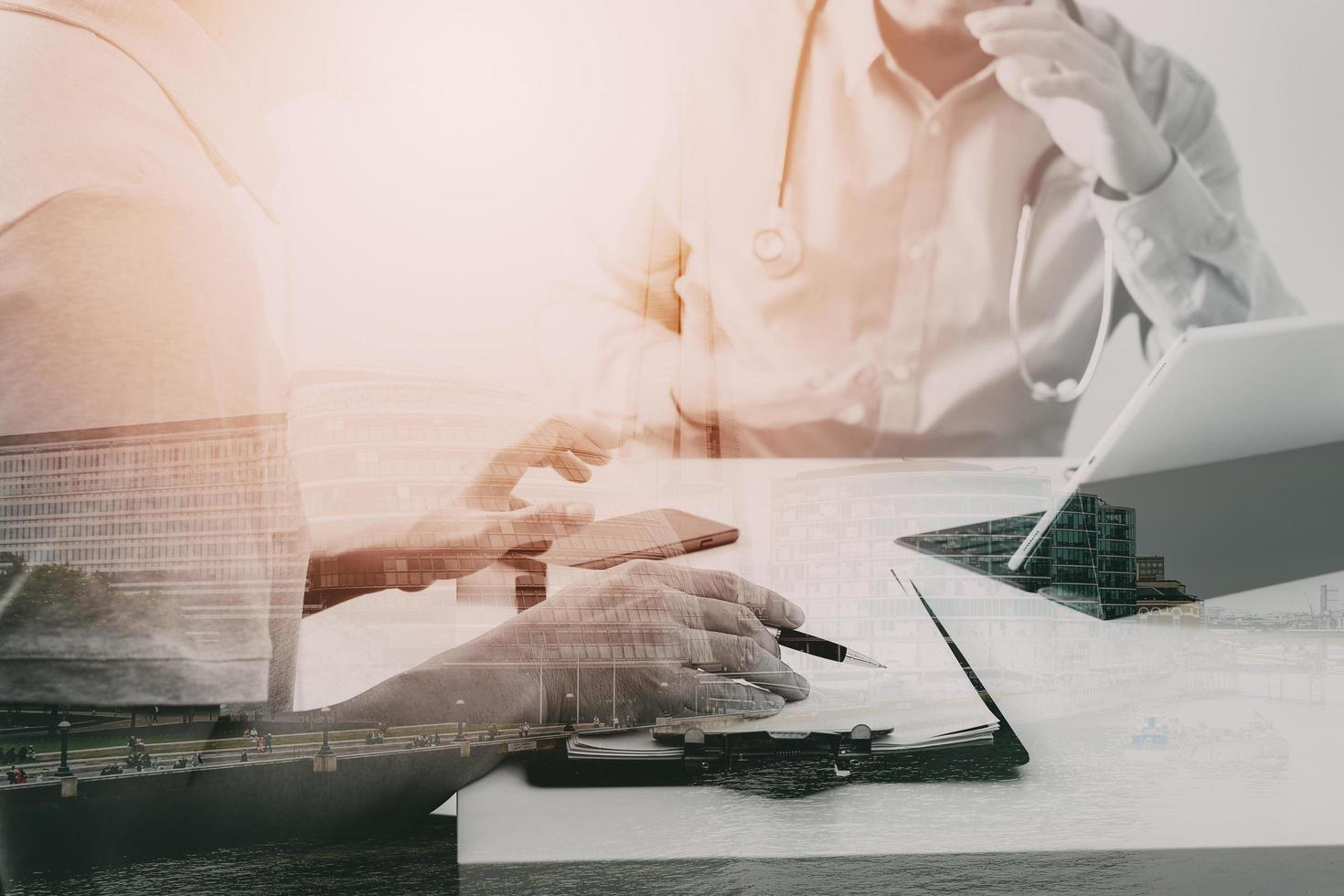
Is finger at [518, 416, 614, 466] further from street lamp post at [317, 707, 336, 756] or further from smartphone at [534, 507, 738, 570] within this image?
street lamp post at [317, 707, 336, 756]

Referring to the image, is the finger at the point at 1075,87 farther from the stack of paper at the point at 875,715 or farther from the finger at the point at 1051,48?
the stack of paper at the point at 875,715

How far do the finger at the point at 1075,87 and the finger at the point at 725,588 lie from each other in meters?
1.66

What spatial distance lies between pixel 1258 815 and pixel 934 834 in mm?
968

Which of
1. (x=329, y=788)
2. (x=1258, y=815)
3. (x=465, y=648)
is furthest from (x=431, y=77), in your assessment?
(x=1258, y=815)

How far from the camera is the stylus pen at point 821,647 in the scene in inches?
120

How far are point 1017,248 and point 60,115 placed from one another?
265 centimetres

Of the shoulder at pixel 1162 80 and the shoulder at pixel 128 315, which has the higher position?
the shoulder at pixel 1162 80

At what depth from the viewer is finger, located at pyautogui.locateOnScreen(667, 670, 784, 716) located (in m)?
3.04

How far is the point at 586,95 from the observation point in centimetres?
302

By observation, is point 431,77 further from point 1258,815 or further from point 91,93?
point 1258,815

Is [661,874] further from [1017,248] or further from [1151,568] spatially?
[1017,248]

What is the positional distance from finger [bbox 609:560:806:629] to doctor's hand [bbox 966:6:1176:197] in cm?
155

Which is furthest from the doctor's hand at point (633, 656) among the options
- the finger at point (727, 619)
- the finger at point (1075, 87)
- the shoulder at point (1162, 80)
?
the shoulder at point (1162, 80)

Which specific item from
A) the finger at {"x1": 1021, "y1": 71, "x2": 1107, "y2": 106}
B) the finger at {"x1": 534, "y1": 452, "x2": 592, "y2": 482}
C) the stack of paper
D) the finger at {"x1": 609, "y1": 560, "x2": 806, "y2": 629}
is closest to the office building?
the stack of paper
